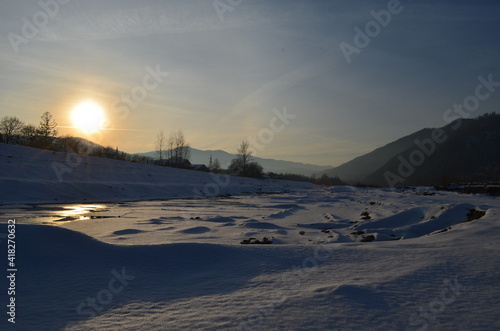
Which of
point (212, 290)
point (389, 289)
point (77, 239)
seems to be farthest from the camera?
point (77, 239)

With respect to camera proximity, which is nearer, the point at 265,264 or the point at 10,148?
the point at 265,264

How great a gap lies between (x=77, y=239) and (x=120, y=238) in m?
2.52

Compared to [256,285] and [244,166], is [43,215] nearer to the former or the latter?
[256,285]

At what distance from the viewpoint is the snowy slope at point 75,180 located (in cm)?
2042

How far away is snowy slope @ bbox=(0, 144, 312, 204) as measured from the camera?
20422 mm

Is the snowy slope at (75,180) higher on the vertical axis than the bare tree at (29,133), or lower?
lower

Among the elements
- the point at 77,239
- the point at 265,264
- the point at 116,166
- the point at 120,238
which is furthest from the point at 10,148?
the point at 265,264

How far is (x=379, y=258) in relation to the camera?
4.61m

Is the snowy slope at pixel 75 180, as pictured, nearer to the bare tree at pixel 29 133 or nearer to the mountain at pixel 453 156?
the bare tree at pixel 29 133

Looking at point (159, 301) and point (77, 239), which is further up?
point (77, 239)

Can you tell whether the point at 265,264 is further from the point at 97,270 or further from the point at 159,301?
the point at 97,270

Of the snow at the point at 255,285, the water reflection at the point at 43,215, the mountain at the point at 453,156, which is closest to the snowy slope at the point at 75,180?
the water reflection at the point at 43,215

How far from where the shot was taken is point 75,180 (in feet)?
85.6

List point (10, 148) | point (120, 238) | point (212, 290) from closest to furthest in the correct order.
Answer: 1. point (212, 290)
2. point (120, 238)
3. point (10, 148)
